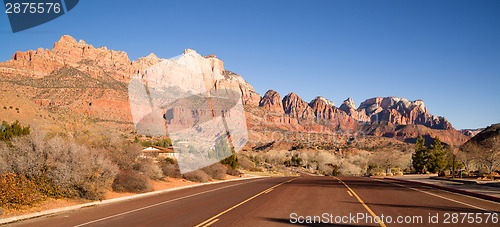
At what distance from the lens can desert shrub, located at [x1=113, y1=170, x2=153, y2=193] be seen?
20.5 metres

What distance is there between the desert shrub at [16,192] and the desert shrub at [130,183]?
666cm

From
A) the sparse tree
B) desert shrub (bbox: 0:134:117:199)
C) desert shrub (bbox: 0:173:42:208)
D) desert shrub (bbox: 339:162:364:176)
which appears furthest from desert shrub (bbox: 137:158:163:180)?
desert shrub (bbox: 339:162:364:176)

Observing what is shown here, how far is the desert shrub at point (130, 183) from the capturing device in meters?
20.5

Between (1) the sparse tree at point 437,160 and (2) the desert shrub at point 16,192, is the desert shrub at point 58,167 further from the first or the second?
(1) the sparse tree at point 437,160

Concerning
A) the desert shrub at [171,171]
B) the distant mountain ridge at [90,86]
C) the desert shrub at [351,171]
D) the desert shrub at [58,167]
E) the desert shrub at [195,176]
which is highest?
the distant mountain ridge at [90,86]

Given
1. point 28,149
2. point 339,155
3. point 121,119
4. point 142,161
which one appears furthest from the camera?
point 339,155

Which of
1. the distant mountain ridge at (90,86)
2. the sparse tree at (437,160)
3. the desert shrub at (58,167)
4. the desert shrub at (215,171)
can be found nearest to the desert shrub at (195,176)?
the desert shrub at (215,171)

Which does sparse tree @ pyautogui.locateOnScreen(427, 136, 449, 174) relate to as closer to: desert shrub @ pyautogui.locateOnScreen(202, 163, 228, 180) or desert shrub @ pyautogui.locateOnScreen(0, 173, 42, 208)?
desert shrub @ pyautogui.locateOnScreen(202, 163, 228, 180)

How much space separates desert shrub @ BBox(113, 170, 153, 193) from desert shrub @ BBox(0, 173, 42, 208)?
6.66 metres

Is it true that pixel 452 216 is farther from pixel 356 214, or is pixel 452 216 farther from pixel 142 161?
pixel 142 161

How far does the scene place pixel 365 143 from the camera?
138 m

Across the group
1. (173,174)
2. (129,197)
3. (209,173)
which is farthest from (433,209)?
(209,173)

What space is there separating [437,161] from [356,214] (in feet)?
178

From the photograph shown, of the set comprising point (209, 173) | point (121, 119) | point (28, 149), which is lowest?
point (209, 173)
